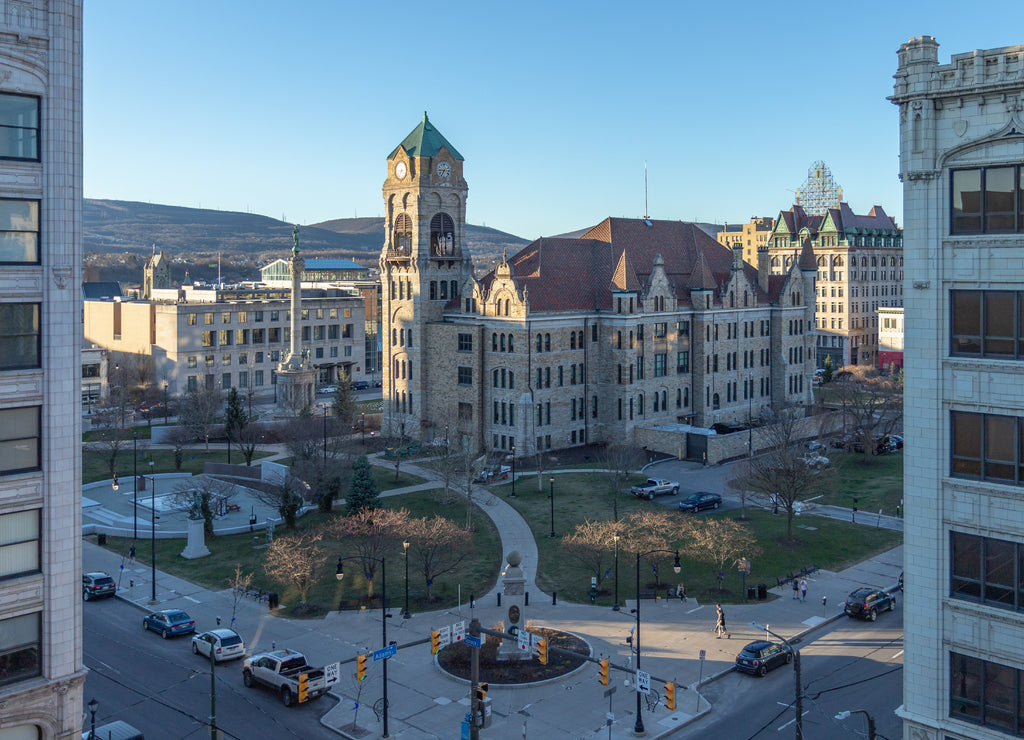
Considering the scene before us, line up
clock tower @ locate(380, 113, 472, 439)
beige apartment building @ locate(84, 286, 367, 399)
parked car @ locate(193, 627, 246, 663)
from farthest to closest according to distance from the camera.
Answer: beige apartment building @ locate(84, 286, 367, 399)
clock tower @ locate(380, 113, 472, 439)
parked car @ locate(193, 627, 246, 663)

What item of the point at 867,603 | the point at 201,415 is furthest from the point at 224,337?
the point at 867,603

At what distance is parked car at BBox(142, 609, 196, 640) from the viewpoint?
1602 inches

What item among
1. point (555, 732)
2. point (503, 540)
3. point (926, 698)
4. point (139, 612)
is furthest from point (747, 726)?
point (139, 612)

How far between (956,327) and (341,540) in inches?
1411

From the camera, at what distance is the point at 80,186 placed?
21891mm

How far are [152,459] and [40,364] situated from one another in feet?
200

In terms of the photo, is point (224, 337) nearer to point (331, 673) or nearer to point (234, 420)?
point (234, 420)

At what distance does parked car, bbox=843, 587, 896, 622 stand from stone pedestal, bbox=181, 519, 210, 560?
3417 centimetres

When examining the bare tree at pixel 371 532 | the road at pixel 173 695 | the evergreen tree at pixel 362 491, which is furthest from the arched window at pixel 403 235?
the road at pixel 173 695

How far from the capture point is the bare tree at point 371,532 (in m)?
46.2

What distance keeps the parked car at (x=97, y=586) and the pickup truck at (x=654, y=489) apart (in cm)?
3334

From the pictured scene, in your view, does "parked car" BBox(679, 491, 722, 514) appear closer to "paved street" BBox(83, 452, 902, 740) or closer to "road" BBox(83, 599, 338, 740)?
"paved street" BBox(83, 452, 902, 740)

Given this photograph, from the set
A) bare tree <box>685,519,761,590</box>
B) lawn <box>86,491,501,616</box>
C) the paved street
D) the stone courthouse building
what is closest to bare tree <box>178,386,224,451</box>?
the stone courthouse building

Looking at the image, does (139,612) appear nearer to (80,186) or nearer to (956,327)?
(80,186)
